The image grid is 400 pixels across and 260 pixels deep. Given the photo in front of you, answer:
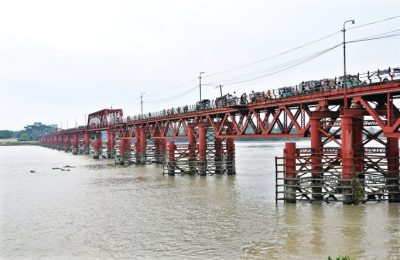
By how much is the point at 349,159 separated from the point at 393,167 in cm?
358

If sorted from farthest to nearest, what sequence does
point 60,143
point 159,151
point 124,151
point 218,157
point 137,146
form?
1. point 60,143
2. point 124,151
3. point 137,146
4. point 159,151
5. point 218,157

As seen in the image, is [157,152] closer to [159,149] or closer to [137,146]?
[159,149]

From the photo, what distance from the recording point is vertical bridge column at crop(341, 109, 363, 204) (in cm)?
2748

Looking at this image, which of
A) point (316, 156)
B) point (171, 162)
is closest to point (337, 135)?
point (316, 156)

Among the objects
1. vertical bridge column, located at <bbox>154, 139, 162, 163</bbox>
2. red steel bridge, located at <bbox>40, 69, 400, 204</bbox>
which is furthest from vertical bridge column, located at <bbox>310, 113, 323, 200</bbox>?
vertical bridge column, located at <bbox>154, 139, 162, 163</bbox>

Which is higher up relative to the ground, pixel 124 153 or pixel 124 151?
pixel 124 151

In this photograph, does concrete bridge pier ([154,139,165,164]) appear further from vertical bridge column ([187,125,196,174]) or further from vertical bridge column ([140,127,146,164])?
vertical bridge column ([187,125,196,174])

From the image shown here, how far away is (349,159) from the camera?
90.1ft

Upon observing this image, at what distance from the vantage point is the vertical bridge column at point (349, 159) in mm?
27484

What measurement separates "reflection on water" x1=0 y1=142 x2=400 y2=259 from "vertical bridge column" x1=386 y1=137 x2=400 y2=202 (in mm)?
997

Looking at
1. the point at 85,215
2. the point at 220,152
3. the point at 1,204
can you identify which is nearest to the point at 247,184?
the point at 220,152

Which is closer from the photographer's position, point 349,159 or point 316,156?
point 349,159

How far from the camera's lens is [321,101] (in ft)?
103

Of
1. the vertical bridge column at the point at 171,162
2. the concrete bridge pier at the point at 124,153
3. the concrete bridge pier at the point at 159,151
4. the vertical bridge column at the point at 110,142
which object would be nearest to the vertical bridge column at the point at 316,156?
the vertical bridge column at the point at 171,162
